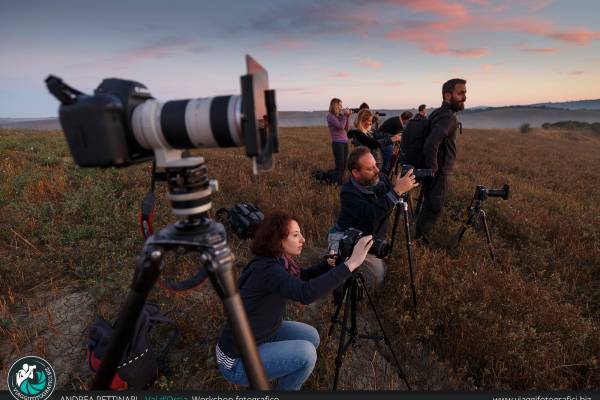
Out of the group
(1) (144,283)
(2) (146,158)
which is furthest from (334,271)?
(2) (146,158)

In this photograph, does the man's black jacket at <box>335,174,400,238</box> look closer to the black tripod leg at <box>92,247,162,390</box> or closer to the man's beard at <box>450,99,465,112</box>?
the man's beard at <box>450,99,465,112</box>

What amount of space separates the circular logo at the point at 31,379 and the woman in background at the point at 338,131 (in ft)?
21.7

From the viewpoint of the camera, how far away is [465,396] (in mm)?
2361

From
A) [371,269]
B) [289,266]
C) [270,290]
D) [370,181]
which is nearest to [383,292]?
[371,269]

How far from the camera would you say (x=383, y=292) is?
3988mm

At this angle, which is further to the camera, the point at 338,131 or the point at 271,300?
the point at 338,131

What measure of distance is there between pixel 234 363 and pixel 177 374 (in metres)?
0.80

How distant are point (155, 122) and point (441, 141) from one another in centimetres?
460

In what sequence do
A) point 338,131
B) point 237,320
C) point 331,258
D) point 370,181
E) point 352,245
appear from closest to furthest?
1. point 237,320
2. point 352,245
3. point 331,258
4. point 370,181
5. point 338,131

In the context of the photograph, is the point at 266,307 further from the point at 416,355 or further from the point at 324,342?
the point at 416,355

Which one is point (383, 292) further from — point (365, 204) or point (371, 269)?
point (365, 204)

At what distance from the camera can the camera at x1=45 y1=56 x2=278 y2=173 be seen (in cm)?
128

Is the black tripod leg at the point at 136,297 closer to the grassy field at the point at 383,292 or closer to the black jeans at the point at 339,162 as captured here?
the grassy field at the point at 383,292

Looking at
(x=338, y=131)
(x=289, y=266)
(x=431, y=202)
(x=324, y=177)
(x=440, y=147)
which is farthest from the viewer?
(x=324, y=177)
